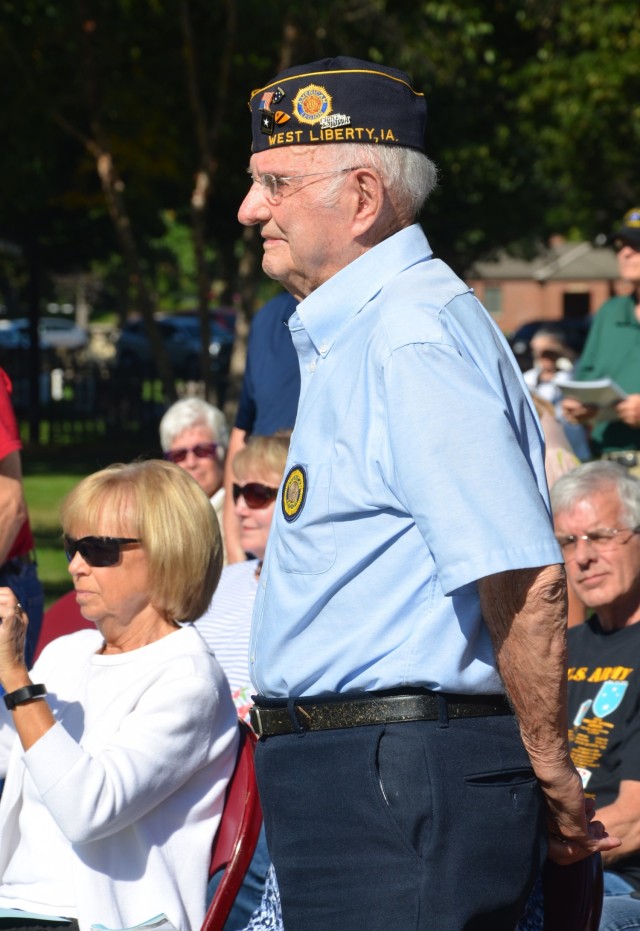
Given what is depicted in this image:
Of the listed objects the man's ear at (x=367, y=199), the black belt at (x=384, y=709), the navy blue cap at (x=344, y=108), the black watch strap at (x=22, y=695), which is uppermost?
the navy blue cap at (x=344, y=108)

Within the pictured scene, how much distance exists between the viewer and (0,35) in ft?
45.8

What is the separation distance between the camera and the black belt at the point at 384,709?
203 cm

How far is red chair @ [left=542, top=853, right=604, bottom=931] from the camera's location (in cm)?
237

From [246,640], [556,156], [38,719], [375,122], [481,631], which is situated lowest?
[246,640]

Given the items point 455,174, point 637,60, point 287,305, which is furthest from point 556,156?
point 287,305

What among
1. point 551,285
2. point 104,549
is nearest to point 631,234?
point 104,549

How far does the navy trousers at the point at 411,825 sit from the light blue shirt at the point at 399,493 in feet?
0.31

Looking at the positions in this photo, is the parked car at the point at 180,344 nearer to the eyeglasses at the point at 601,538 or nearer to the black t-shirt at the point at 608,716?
the eyeglasses at the point at 601,538

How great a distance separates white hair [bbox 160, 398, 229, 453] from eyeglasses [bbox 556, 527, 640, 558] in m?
2.31

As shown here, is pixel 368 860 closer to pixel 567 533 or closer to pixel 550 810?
pixel 550 810

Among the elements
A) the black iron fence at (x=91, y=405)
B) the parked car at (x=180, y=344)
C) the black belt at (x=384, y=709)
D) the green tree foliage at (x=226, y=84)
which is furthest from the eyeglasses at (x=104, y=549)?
the parked car at (x=180, y=344)

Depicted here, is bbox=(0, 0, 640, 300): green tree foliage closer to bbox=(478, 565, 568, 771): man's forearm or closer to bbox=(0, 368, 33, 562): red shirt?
bbox=(0, 368, 33, 562): red shirt

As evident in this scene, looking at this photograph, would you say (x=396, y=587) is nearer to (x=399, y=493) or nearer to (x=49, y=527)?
(x=399, y=493)

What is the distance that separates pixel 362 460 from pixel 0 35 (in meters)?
13.3
